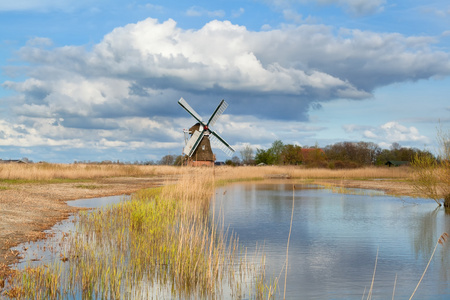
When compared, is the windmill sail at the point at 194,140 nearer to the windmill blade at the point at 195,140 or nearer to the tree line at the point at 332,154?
the windmill blade at the point at 195,140

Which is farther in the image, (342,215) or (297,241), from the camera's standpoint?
(342,215)

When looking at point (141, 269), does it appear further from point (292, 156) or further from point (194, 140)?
point (292, 156)

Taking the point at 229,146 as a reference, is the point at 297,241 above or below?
below

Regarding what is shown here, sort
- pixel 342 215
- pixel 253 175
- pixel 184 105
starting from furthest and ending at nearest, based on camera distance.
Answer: pixel 184 105 < pixel 253 175 < pixel 342 215

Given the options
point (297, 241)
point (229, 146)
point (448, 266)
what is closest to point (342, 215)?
point (297, 241)

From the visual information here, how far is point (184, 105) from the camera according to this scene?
4906cm

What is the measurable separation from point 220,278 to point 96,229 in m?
5.20

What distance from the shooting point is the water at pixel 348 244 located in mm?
7590

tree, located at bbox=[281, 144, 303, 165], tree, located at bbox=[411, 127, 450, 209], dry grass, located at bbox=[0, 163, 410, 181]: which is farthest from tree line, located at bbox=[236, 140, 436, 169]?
tree, located at bbox=[411, 127, 450, 209]

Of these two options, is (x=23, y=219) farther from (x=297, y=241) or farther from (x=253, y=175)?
(x=253, y=175)

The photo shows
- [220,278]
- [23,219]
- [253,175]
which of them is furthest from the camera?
[253,175]

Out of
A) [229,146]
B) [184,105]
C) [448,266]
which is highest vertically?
[184,105]

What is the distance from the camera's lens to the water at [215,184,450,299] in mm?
7590

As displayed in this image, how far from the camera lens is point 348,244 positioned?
11359mm
